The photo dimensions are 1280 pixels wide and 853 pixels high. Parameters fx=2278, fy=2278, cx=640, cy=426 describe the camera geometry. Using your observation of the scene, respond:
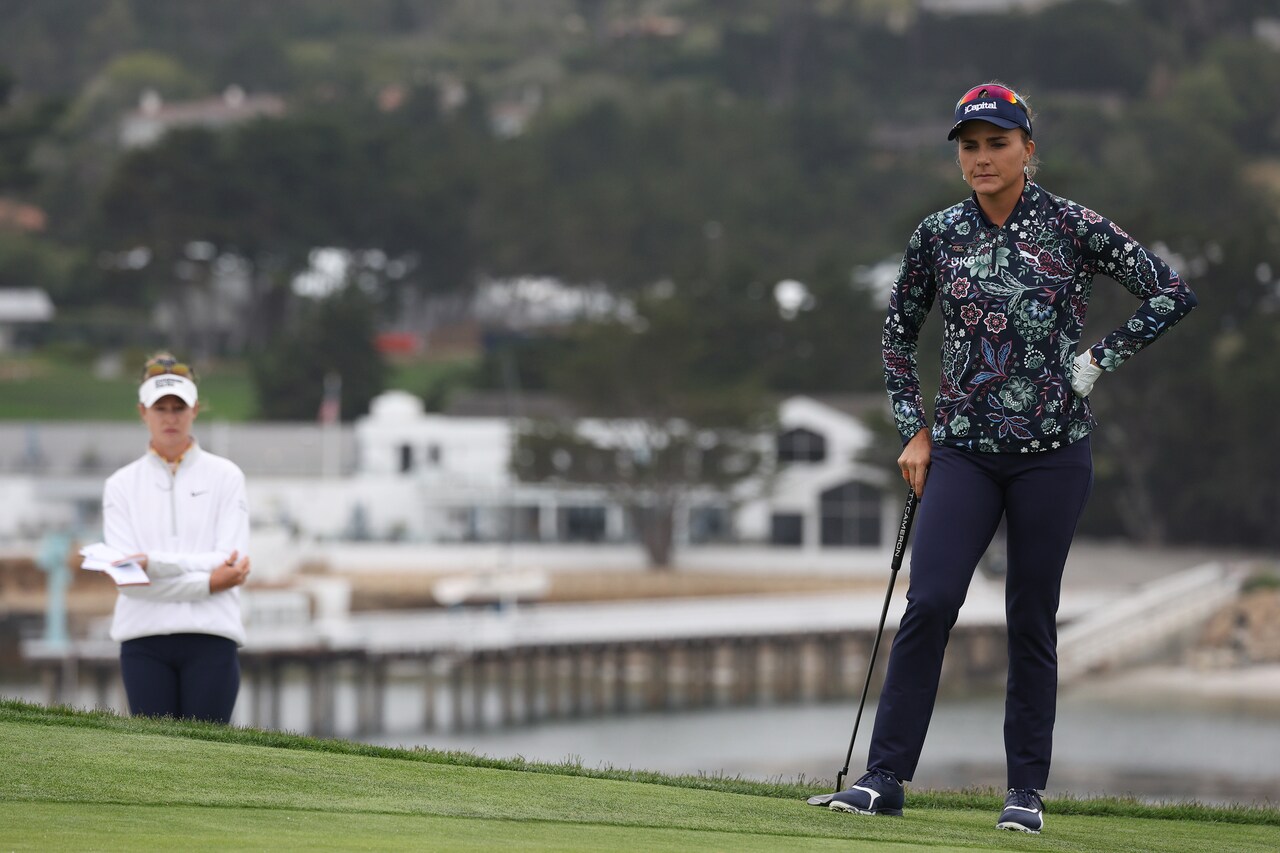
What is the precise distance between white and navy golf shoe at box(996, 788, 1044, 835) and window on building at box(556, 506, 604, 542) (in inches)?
2282

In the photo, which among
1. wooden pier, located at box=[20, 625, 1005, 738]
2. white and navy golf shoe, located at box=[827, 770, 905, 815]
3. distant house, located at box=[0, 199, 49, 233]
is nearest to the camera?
white and navy golf shoe, located at box=[827, 770, 905, 815]

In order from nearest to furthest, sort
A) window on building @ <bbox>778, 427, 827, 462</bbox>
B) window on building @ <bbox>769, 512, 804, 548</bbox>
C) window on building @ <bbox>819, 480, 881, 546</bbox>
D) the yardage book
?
the yardage book, window on building @ <bbox>819, 480, 881, 546</bbox>, window on building @ <bbox>769, 512, 804, 548</bbox>, window on building @ <bbox>778, 427, 827, 462</bbox>

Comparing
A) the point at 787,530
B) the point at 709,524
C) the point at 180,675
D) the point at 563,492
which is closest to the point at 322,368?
the point at 563,492

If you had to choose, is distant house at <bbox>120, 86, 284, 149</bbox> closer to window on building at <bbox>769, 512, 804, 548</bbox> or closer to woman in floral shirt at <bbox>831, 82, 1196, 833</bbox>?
window on building at <bbox>769, 512, 804, 548</bbox>

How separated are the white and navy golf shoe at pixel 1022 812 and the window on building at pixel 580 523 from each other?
5798cm

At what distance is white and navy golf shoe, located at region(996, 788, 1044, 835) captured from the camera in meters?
5.95

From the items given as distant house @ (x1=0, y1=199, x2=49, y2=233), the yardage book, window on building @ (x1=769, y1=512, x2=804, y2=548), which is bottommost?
the yardage book

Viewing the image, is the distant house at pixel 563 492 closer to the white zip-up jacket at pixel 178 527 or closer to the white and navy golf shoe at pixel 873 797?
the white zip-up jacket at pixel 178 527

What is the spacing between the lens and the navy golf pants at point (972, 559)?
19.2 ft

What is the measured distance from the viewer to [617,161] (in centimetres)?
10556

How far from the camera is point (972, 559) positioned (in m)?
5.87

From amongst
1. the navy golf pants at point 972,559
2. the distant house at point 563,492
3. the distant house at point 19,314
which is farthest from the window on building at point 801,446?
the navy golf pants at point 972,559

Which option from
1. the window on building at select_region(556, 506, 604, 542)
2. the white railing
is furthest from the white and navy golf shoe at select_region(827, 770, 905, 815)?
the window on building at select_region(556, 506, 604, 542)

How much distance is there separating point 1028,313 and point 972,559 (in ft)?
2.13
